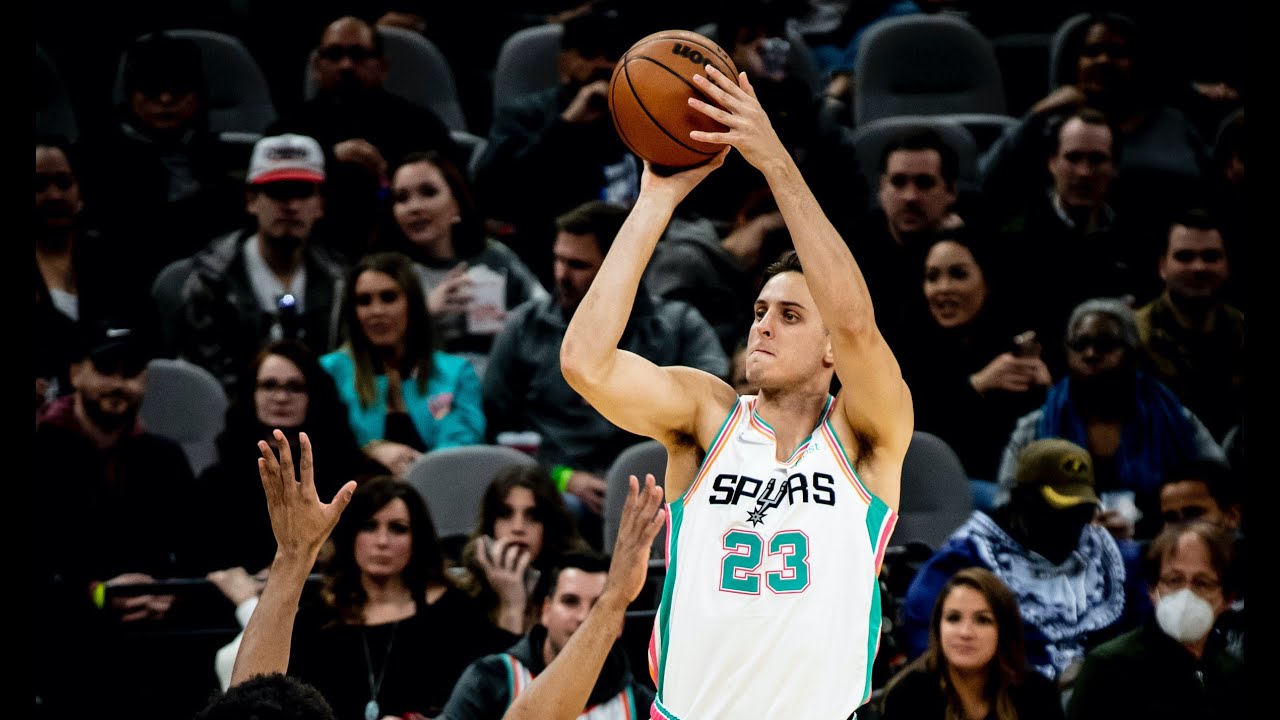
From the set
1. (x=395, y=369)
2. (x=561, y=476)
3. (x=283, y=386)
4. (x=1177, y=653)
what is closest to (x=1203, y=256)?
(x=1177, y=653)

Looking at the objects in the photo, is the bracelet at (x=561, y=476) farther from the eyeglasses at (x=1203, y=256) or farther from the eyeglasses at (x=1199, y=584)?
the eyeglasses at (x=1203, y=256)

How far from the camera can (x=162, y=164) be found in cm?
882

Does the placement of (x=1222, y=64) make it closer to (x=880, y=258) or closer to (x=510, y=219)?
(x=880, y=258)

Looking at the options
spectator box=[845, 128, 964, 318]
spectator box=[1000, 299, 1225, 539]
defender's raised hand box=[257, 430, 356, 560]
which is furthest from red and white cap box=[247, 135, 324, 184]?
defender's raised hand box=[257, 430, 356, 560]

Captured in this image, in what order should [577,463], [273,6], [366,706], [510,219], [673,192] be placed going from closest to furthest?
[673,192], [366,706], [577,463], [510,219], [273,6]

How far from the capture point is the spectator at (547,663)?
554 cm

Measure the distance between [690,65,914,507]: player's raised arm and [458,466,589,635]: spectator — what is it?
225 centimetres

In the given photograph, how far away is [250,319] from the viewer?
7895 millimetres

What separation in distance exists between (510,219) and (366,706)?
12.1ft

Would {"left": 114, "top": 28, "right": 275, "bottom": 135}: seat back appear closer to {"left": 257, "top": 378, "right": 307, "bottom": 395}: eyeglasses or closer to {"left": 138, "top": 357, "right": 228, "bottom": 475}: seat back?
{"left": 138, "top": 357, "right": 228, "bottom": 475}: seat back

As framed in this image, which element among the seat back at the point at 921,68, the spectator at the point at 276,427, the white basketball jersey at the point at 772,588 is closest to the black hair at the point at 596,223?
the spectator at the point at 276,427

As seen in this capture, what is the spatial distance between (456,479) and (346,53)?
9.72 feet

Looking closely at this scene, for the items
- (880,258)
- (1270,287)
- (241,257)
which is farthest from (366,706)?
(1270,287)

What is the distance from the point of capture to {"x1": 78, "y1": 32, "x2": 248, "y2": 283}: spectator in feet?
28.1
